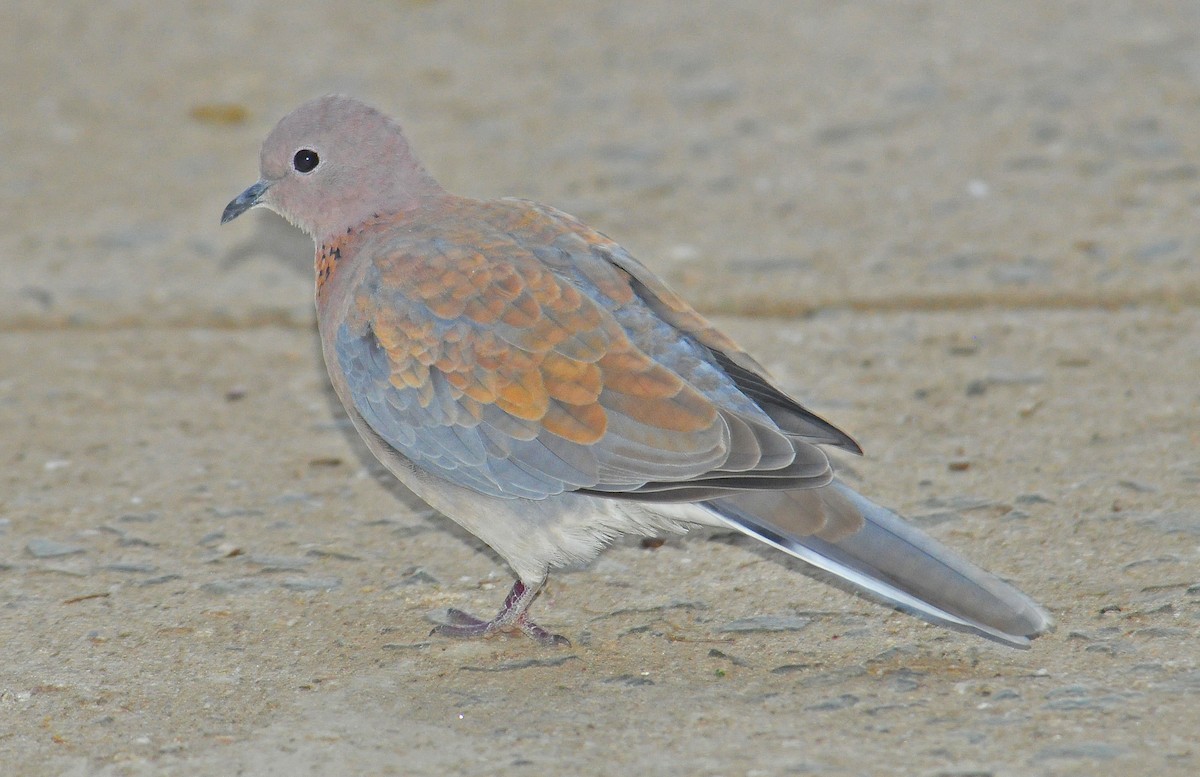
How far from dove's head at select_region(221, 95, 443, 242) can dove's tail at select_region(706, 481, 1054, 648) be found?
1.37m

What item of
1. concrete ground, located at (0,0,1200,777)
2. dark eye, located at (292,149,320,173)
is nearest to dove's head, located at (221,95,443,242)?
dark eye, located at (292,149,320,173)

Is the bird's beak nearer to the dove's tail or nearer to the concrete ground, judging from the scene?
the concrete ground

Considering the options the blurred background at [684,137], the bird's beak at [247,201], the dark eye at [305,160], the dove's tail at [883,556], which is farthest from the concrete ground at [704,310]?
the dark eye at [305,160]

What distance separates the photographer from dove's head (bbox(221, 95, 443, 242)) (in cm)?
413

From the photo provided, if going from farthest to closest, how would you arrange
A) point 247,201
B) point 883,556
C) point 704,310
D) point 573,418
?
point 704,310
point 247,201
point 573,418
point 883,556

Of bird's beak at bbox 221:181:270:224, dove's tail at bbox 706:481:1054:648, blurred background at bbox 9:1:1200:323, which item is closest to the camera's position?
dove's tail at bbox 706:481:1054:648

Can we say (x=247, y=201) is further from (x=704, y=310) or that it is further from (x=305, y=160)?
(x=704, y=310)

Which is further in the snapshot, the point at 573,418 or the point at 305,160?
the point at 305,160

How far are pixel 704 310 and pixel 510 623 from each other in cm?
201

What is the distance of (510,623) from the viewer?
11.9 feet

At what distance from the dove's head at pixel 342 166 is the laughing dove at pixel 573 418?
22 centimetres

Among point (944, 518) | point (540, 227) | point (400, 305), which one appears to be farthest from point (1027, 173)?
point (400, 305)

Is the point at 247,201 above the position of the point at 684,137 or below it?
below

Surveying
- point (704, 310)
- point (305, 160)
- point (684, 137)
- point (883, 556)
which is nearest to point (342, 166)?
point (305, 160)
